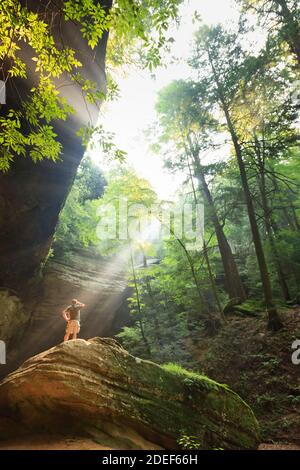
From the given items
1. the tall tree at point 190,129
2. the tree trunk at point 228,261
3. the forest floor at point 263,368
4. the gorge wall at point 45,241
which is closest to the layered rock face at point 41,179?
the gorge wall at point 45,241

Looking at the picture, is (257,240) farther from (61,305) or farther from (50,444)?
(61,305)

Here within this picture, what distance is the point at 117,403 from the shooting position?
5855mm

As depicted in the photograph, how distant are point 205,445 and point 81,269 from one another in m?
16.3

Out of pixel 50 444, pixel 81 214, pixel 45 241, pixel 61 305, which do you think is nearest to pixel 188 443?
pixel 50 444

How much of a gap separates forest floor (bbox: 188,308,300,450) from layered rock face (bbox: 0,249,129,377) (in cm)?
758

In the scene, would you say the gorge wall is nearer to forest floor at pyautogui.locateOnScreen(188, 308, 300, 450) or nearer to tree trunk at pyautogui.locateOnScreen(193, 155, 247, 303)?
tree trunk at pyautogui.locateOnScreen(193, 155, 247, 303)

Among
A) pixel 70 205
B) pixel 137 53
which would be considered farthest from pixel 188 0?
pixel 70 205

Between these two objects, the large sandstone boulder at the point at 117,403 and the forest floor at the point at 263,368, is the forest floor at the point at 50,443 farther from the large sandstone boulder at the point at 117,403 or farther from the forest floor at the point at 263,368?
the forest floor at the point at 263,368

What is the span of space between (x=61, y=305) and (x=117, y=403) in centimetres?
1263

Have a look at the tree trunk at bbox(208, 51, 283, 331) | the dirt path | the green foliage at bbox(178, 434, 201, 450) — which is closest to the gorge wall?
the dirt path

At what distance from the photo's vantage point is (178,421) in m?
6.01

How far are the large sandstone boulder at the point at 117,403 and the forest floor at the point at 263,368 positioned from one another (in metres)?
1.39

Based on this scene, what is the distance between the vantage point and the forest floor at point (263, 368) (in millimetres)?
7621

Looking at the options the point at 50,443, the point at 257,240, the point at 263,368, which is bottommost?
the point at 263,368
